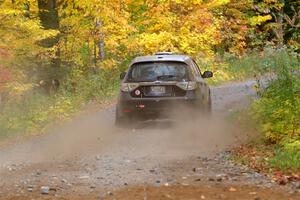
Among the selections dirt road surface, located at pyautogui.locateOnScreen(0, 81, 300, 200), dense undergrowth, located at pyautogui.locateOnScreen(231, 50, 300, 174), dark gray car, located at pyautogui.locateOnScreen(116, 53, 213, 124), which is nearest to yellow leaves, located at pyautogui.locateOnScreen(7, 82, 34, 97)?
dirt road surface, located at pyautogui.locateOnScreen(0, 81, 300, 200)

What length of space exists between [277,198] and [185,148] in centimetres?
418

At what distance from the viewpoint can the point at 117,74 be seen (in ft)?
79.5

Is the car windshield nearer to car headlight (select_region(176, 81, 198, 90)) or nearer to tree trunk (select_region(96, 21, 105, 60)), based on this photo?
car headlight (select_region(176, 81, 198, 90))

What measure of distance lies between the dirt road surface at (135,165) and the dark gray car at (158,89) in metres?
0.42

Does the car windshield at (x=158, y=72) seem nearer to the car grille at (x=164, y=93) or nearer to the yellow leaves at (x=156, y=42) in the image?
the car grille at (x=164, y=93)

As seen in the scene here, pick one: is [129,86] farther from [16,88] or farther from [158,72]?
[16,88]

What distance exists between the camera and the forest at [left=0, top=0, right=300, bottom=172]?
12.0 metres

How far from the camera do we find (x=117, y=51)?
25453 mm

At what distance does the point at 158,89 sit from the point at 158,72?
0.43 metres

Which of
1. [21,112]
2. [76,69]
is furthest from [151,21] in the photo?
[21,112]

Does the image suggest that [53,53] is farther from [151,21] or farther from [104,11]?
[151,21]

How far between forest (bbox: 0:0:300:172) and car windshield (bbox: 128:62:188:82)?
6.57 feet

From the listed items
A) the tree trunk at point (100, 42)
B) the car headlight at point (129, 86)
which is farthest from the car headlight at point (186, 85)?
the tree trunk at point (100, 42)

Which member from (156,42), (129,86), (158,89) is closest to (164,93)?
(158,89)
